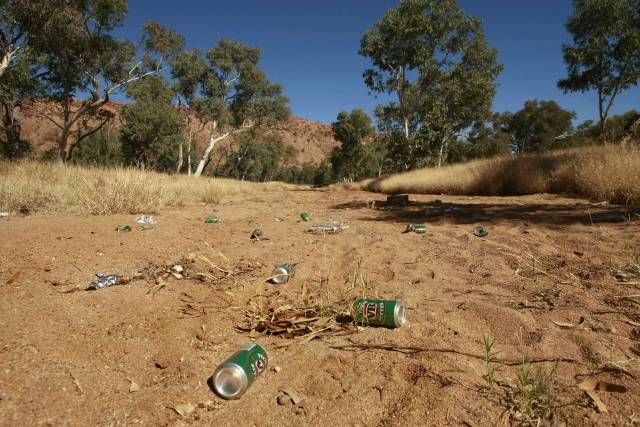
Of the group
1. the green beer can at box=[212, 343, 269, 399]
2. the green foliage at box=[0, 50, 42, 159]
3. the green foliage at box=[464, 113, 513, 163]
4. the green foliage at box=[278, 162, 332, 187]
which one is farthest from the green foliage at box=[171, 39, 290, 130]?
the green foliage at box=[278, 162, 332, 187]

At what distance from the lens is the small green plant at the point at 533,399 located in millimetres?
1194

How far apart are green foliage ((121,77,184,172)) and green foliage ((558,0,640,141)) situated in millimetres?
20590

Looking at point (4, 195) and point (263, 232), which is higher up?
point (4, 195)

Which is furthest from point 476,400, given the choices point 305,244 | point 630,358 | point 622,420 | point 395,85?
point 395,85

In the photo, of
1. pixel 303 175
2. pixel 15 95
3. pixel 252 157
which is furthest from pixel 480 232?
pixel 303 175

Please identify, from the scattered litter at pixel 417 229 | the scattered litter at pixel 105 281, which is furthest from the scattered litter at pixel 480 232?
the scattered litter at pixel 105 281

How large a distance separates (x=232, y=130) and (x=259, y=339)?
25143 millimetres

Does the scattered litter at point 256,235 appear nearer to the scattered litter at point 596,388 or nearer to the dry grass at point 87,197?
the dry grass at point 87,197

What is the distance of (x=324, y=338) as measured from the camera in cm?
185

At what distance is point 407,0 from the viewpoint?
14.6m

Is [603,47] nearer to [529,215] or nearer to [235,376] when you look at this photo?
[529,215]

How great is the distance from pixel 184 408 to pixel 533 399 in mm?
1328

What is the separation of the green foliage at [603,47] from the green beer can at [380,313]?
14273mm

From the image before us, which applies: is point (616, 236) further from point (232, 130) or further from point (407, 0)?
point (232, 130)
